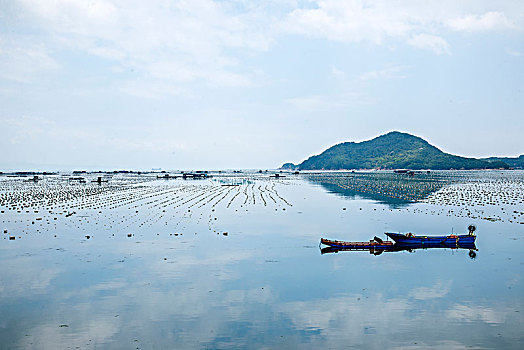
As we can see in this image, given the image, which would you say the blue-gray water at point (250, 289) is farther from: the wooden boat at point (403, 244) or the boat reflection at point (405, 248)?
the wooden boat at point (403, 244)

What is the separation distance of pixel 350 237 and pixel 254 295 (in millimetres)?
21309

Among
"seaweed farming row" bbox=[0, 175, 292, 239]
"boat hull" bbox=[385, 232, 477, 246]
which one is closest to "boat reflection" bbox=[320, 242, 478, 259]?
"boat hull" bbox=[385, 232, 477, 246]

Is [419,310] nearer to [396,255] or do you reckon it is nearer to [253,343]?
[253,343]

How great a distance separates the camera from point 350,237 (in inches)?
1752

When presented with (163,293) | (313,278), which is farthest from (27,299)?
(313,278)

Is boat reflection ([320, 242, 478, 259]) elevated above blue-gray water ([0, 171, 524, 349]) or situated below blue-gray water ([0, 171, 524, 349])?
above

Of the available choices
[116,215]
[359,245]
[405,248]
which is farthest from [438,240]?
[116,215]

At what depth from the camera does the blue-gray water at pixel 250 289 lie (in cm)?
1995

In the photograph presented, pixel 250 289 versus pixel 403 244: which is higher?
pixel 403 244

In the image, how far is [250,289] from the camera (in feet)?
88.1

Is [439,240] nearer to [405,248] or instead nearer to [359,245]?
[405,248]

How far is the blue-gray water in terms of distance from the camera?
1995cm

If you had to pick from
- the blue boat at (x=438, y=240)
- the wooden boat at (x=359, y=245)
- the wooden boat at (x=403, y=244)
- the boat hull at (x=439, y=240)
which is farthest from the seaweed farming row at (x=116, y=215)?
the boat hull at (x=439, y=240)

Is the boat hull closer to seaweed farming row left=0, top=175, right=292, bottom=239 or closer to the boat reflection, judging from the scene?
the boat reflection
